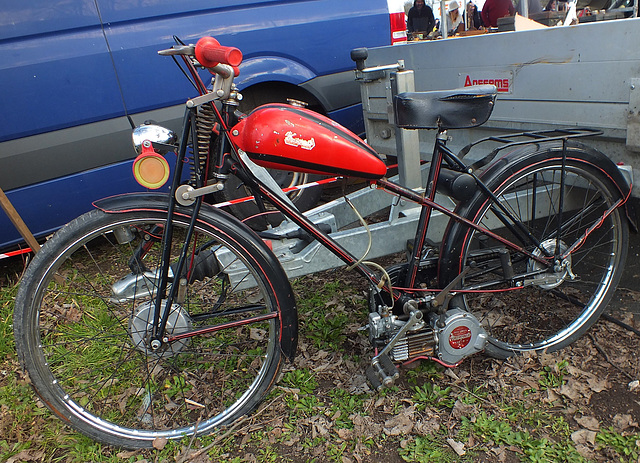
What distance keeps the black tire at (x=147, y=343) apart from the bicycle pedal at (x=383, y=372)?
1.45 feet

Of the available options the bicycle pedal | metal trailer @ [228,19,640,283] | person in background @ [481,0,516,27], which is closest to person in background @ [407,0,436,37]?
person in background @ [481,0,516,27]

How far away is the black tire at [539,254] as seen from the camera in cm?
225

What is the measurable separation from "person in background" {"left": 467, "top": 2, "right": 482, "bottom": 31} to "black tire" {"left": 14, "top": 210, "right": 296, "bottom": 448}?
31.6 feet

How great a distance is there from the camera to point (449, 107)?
2039 millimetres

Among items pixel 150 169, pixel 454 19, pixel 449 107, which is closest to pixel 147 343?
pixel 150 169

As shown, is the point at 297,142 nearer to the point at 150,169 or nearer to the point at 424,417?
the point at 150,169

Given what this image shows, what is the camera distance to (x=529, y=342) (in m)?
2.68

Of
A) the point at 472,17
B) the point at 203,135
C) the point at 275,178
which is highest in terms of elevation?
the point at 203,135

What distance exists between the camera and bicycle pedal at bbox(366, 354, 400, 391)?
225 cm

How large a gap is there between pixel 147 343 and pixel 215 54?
1177 mm

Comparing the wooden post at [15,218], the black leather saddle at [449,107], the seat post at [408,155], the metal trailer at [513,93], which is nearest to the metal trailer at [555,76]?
the metal trailer at [513,93]

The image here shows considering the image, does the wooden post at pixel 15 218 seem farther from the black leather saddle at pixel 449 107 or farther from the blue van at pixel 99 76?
the black leather saddle at pixel 449 107

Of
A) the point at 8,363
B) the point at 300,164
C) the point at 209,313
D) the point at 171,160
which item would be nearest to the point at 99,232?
the point at 209,313

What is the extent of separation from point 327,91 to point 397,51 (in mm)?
955
